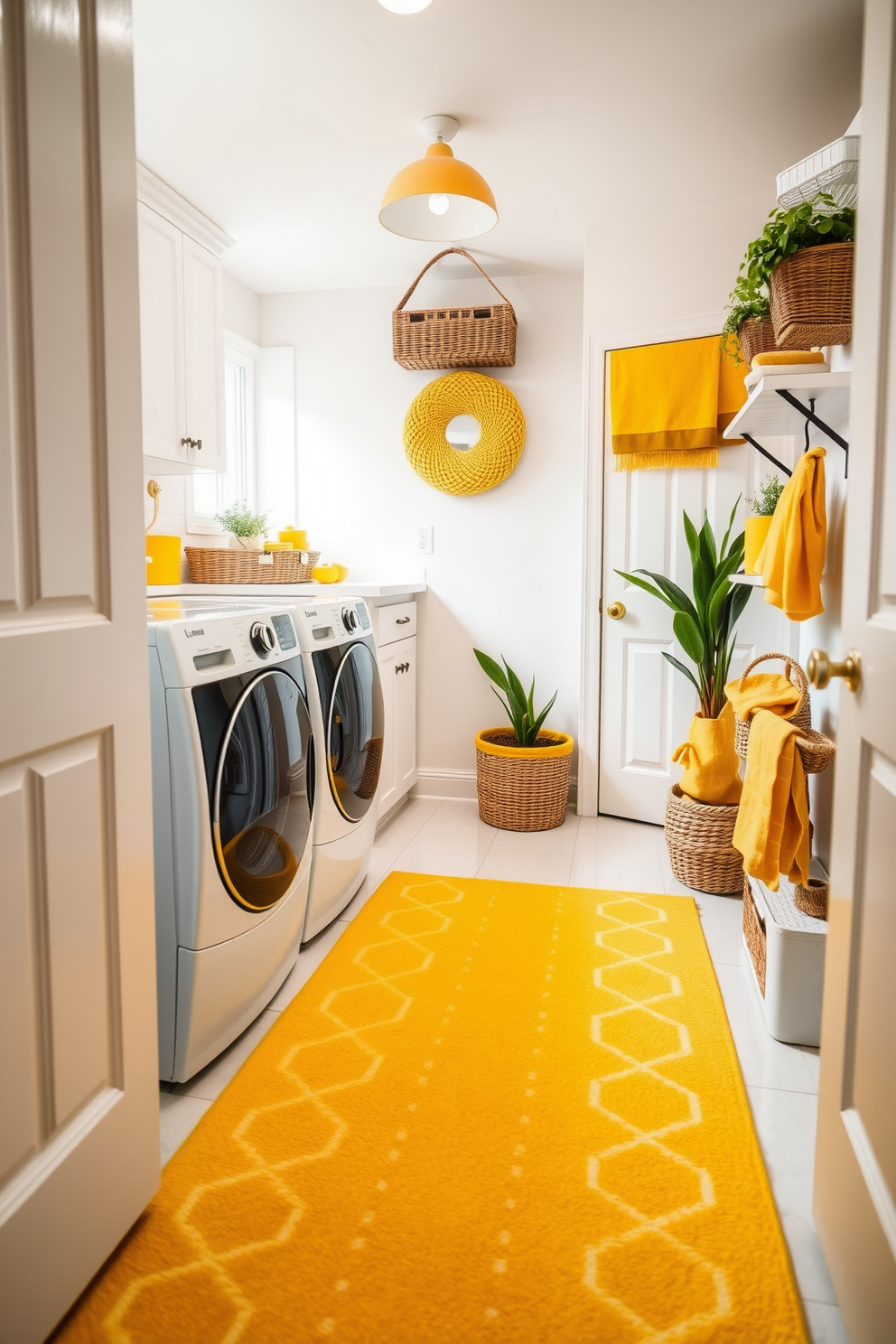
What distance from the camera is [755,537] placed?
2.21 meters

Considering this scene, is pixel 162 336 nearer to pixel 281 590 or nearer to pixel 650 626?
pixel 281 590

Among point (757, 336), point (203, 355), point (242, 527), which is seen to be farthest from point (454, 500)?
point (757, 336)

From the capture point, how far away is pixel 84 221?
42.2 inches

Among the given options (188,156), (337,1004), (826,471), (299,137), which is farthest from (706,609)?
(188,156)

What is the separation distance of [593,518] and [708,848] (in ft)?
4.43

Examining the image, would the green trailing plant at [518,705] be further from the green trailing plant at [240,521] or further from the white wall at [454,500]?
the green trailing plant at [240,521]

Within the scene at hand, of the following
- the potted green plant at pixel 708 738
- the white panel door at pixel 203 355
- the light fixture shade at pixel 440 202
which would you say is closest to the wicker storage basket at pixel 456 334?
the white panel door at pixel 203 355

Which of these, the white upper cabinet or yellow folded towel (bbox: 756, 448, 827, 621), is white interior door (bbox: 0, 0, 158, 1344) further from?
the white upper cabinet

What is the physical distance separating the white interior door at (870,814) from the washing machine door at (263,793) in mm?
1043

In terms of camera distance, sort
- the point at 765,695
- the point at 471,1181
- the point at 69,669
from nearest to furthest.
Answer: the point at 69,669
the point at 471,1181
the point at 765,695

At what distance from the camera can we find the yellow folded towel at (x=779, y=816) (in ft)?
5.69

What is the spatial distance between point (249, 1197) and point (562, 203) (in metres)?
2.96

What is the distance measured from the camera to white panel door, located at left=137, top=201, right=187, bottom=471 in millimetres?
2547

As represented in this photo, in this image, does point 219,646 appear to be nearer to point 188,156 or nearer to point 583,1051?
point 583,1051
